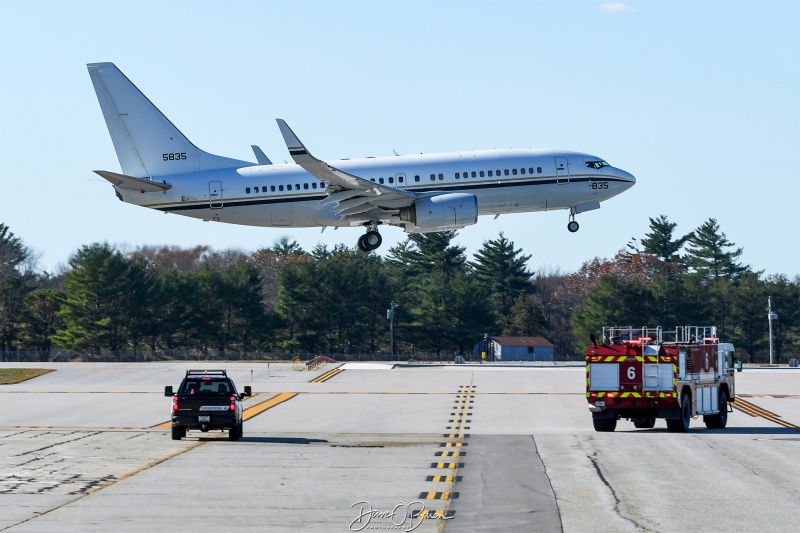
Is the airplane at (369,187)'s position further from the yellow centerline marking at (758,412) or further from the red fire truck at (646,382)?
the red fire truck at (646,382)

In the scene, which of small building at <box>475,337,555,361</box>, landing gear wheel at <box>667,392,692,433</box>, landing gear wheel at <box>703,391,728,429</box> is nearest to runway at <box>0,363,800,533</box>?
landing gear wheel at <box>703,391,728,429</box>

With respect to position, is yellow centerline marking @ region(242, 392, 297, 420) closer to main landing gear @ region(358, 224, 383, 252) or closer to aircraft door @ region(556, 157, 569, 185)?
main landing gear @ region(358, 224, 383, 252)

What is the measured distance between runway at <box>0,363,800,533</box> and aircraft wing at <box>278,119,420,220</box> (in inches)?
430

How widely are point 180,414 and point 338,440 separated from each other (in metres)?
4.38

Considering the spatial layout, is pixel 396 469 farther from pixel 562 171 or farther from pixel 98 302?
pixel 98 302

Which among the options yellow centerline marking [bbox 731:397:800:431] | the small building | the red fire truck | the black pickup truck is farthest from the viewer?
the small building

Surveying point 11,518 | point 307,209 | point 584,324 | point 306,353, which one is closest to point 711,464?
point 11,518

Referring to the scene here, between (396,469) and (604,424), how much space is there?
1149 centimetres

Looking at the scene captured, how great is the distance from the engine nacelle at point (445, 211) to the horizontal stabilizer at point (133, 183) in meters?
12.4

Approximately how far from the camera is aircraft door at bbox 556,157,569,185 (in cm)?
5944

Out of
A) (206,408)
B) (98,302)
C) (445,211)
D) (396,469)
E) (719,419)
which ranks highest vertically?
(445,211)

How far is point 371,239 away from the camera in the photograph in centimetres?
6122

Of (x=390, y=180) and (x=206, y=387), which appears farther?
(x=390, y=180)

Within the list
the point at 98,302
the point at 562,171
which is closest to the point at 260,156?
the point at 562,171
